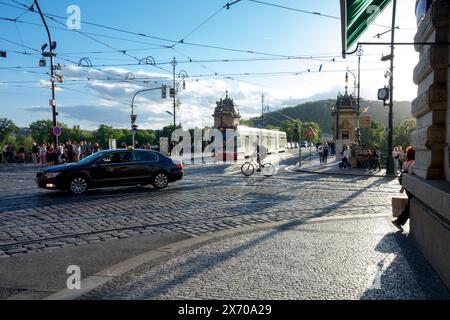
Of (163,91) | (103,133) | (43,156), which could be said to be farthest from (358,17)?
(103,133)

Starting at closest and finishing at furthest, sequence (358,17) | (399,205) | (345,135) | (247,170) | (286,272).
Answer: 1. (286,272)
2. (358,17)
3. (399,205)
4. (247,170)
5. (345,135)

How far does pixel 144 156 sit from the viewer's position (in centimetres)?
1479

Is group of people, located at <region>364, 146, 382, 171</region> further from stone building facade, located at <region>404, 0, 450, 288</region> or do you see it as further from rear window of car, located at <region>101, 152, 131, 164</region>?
stone building facade, located at <region>404, 0, 450, 288</region>

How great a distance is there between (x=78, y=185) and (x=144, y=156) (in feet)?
8.72

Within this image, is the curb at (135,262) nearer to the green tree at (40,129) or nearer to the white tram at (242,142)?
the white tram at (242,142)

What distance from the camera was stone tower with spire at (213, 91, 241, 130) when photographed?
64812 millimetres

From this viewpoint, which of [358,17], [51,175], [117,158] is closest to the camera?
[358,17]

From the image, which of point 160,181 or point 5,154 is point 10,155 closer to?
point 5,154

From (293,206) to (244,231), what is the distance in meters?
3.65

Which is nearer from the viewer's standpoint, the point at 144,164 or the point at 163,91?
the point at 144,164

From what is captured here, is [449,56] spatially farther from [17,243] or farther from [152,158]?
[152,158]

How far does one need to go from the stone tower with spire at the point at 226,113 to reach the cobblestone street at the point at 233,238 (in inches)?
2017

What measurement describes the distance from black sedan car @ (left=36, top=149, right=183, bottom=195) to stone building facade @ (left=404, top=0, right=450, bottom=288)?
10036 millimetres

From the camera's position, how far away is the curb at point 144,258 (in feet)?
14.4
